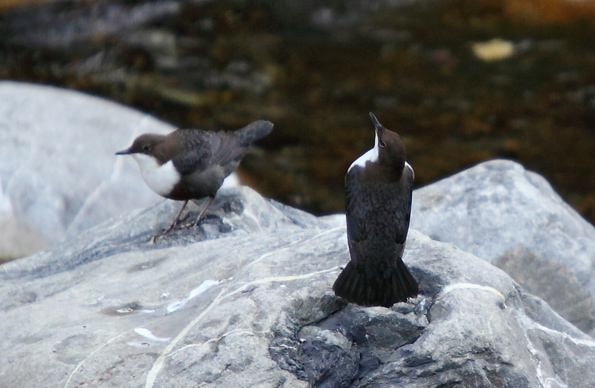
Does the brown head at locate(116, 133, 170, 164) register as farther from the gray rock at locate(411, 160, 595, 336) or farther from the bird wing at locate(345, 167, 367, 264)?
the gray rock at locate(411, 160, 595, 336)

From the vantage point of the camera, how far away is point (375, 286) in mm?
2670

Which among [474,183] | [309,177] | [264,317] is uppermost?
[264,317]

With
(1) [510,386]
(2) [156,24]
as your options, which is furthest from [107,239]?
(2) [156,24]

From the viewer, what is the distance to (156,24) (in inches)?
352

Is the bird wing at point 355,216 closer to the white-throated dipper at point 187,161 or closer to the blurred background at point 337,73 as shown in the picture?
the white-throated dipper at point 187,161

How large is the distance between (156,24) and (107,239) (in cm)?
557

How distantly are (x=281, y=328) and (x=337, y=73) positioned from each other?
6.03m

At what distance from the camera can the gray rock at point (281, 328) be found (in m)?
2.43

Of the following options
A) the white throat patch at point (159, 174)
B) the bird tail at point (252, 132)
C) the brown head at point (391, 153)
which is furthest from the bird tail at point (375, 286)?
the bird tail at point (252, 132)

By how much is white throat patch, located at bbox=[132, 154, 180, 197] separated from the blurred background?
2.53 meters

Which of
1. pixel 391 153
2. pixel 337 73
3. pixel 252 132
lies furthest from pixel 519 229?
pixel 337 73

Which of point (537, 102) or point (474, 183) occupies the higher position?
point (474, 183)

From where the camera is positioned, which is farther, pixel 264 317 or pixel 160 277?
pixel 160 277

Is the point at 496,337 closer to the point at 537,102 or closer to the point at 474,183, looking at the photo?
the point at 474,183
